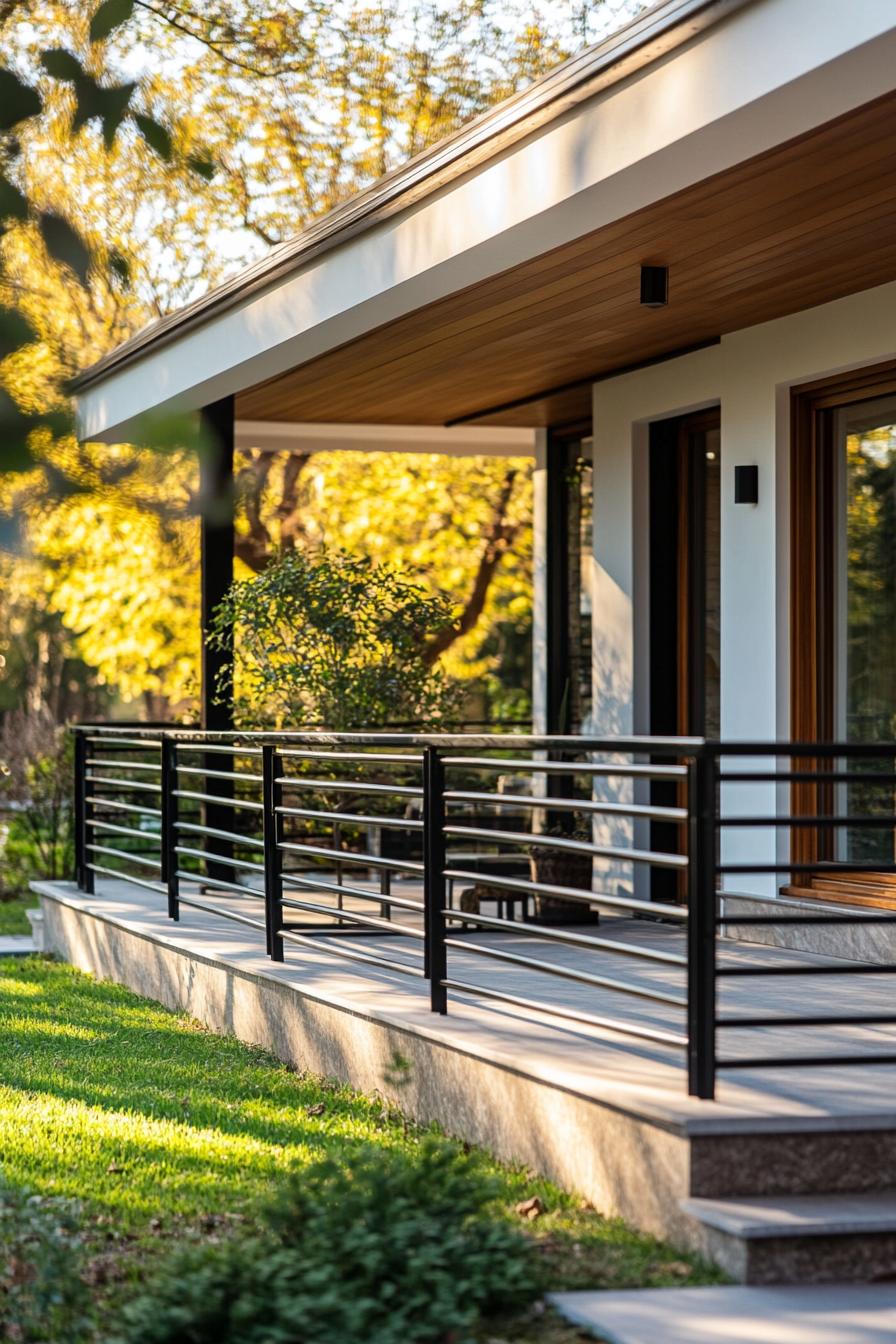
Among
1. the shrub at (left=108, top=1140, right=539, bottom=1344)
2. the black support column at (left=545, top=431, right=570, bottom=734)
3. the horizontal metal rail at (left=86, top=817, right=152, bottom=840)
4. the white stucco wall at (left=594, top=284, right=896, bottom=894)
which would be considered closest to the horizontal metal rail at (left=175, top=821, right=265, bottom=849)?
the horizontal metal rail at (left=86, top=817, right=152, bottom=840)

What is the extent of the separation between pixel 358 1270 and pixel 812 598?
4.97 meters

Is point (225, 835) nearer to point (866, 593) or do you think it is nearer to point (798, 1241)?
point (866, 593)

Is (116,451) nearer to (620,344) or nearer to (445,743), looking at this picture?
(445,743)

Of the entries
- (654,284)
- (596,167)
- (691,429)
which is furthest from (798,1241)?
(691,429)

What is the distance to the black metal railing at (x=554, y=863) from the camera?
447cm

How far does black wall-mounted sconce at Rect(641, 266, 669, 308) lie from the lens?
6.97 m

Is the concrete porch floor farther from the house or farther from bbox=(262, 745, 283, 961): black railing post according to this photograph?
bbox=(262, 745, 283, 961): black railing post

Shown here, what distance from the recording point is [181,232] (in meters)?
20.4

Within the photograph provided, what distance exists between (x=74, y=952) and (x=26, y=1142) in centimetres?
475

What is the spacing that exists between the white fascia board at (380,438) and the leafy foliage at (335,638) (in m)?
2.47

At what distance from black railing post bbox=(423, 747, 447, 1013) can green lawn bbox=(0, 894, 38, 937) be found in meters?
6.98

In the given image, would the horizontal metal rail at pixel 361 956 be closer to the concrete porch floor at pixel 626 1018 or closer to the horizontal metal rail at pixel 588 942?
the concrete porch floor at pixel 626 1018

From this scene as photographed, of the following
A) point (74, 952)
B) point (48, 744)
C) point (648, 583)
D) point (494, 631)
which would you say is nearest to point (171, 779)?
point (74, 952)

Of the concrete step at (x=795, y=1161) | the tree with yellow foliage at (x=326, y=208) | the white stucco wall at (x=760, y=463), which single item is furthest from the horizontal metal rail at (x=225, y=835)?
the tree with yellow foliage at (x=326, y=208)
